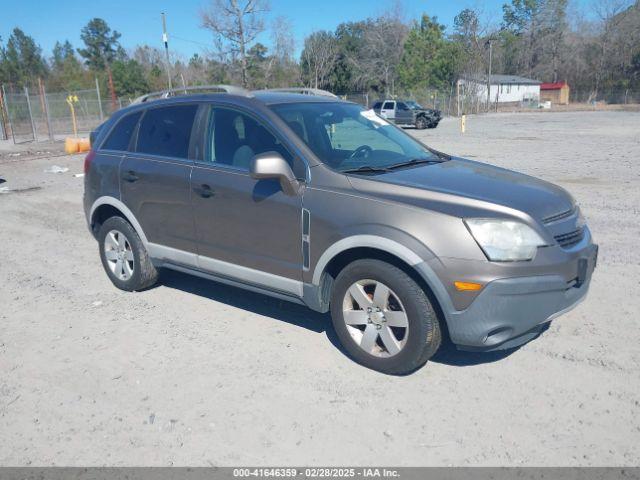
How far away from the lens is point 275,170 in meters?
3.77

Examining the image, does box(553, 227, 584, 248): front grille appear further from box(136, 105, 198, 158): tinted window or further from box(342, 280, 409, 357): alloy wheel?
box(136, 105, 198, 158): tinted window

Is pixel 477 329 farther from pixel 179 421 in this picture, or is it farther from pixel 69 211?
pixel 69 211

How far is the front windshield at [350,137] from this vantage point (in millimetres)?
4133

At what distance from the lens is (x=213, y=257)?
4539mm

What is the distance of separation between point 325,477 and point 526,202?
2114 millimetres

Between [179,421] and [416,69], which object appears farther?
[416,69]

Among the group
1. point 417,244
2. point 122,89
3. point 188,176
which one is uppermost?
point 122,89

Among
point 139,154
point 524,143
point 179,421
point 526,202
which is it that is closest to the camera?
point 179,421

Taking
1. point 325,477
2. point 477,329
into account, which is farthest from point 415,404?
point 325,477

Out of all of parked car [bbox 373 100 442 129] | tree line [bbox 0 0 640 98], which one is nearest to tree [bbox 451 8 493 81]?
tree line [bbox 0 0 640 98]

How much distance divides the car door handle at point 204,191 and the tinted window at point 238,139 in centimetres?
22

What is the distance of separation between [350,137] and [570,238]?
1.89 metres

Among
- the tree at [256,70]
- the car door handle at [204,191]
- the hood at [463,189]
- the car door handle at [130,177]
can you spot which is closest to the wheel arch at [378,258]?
the hood at [463,189]

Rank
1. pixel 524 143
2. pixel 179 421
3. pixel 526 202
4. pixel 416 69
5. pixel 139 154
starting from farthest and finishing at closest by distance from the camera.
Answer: pixel 416 69 < pixel 524 143 < pixel 139 154 < pixel 526 202 < pixel 179 421
